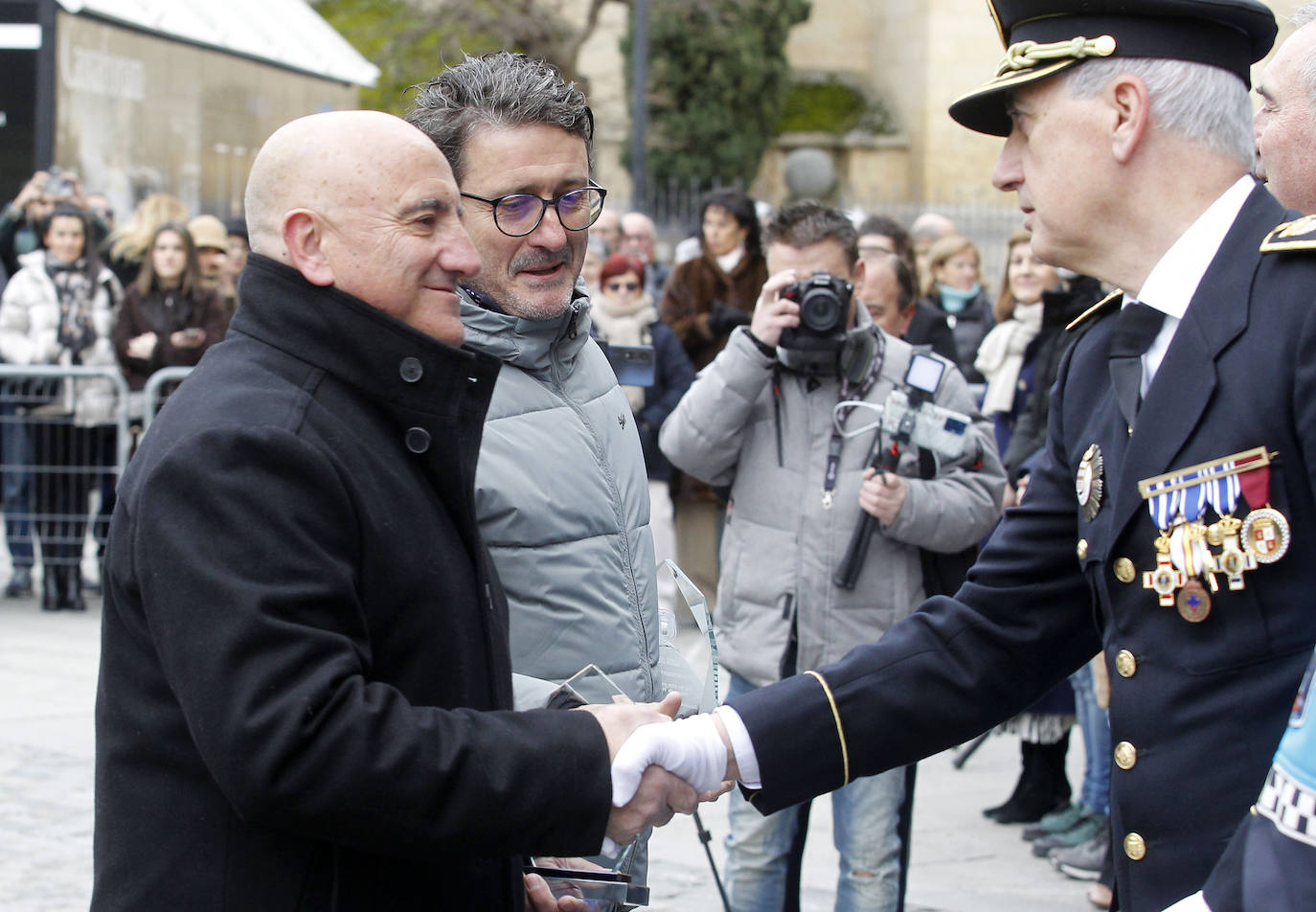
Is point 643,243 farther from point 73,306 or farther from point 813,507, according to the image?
point 813,507

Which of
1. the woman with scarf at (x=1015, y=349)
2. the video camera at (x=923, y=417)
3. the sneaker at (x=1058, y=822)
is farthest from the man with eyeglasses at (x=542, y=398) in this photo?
the woman with scarf at (x=1015, y=349)

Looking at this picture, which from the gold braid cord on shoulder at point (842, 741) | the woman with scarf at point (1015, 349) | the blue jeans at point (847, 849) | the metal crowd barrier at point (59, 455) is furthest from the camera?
the metal crowd barrier at point (59, 455)

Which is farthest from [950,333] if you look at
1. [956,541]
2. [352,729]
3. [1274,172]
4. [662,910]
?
[352,729]

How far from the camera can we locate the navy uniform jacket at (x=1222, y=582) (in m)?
A: 2.20

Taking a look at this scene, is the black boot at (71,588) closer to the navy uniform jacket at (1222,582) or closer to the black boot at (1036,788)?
the black boot at (1036,788)

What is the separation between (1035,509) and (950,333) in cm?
418

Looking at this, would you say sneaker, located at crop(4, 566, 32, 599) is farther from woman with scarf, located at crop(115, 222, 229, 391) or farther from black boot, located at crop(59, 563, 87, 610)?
woman with scarf, located at crop(115, 222, 229, 391)

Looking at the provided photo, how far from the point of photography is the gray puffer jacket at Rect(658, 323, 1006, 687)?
14.3ft

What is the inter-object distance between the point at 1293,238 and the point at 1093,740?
3.79m

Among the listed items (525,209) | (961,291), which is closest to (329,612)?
(525,209)

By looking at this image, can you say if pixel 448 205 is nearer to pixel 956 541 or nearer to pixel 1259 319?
pixel 1259 319

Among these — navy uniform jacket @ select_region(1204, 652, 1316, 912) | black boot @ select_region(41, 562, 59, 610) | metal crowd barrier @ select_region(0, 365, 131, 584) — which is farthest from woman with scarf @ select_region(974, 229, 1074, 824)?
black boot @ select_region(41, 562, 59, 610)

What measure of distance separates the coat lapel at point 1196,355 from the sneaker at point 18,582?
8.04 metres

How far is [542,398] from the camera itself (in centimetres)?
302
